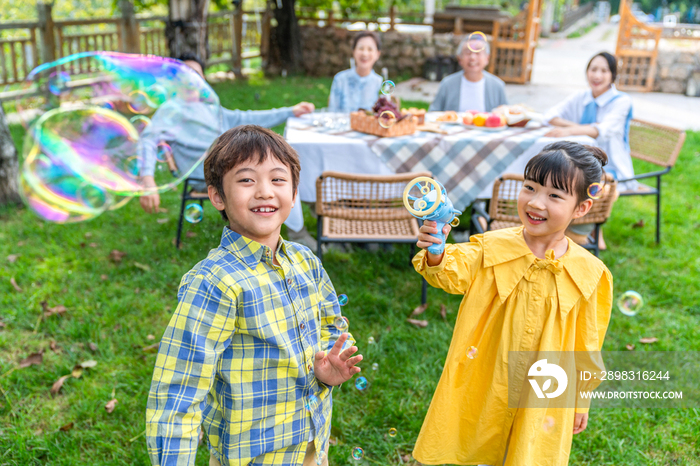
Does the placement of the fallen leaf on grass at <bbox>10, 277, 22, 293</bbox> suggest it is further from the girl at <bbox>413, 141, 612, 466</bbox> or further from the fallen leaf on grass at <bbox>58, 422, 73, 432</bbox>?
the girl at <bbox>413, 141, 612, 466</bbox>

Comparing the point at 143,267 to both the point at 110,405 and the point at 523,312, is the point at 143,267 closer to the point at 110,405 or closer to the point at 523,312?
the point at 110,405

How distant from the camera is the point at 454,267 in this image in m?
1.77

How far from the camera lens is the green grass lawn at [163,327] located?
2.55 metres

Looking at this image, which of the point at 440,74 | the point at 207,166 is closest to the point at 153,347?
the point at 207,166

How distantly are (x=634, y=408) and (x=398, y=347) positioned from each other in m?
1.26

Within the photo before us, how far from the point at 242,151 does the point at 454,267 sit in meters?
0.78

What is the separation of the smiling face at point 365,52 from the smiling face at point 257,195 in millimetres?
3827

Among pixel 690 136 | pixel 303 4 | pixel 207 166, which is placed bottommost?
pixel 690 136

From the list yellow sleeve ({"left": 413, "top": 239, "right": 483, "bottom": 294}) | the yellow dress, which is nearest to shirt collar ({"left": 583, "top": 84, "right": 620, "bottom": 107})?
the yellow dress

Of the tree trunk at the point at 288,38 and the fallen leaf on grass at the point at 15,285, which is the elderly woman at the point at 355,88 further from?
the tree trunk at the point at 288,38

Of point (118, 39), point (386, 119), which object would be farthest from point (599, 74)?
point (118, 39)

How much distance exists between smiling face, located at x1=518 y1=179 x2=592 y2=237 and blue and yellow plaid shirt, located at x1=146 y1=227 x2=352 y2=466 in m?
0.71

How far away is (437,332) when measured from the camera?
338 cm

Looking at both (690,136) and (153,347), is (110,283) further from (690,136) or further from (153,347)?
(690,136)
